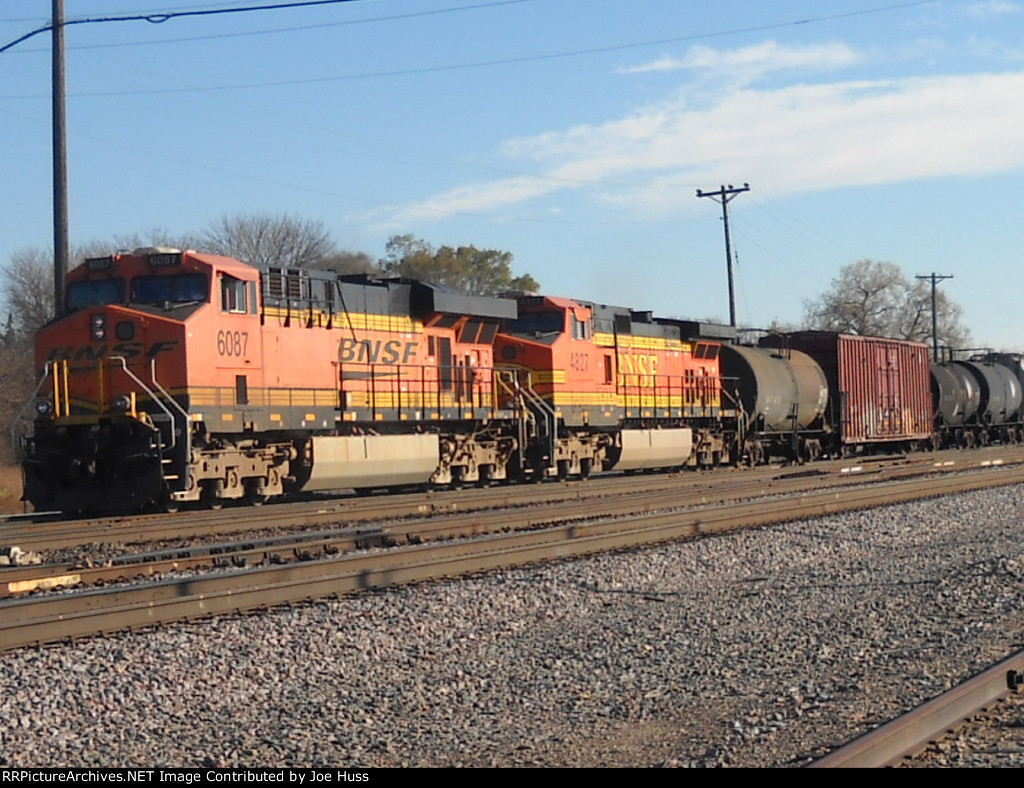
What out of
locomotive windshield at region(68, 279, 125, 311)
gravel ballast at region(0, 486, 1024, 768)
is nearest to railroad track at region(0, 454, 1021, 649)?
gravel ballast at region(0, 486, 1024, 768)

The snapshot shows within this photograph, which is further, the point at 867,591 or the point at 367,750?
the point at 867,591

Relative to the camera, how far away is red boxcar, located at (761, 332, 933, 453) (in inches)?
1342

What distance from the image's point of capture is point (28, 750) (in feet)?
20.2

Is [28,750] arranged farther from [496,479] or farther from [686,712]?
[496,479]

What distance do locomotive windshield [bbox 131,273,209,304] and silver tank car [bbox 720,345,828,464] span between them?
16340mm

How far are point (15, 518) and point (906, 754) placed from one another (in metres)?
15.9

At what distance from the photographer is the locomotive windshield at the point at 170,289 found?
57.4ft

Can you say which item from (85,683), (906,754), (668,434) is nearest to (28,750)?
(85,683)

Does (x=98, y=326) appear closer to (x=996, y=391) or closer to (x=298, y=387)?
(x=298, y=387)

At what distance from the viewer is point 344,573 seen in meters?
11.1

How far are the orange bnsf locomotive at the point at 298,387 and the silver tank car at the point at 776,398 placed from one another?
14.4ft

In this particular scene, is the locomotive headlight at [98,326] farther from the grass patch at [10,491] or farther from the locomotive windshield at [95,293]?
the grass patch at [10,491]

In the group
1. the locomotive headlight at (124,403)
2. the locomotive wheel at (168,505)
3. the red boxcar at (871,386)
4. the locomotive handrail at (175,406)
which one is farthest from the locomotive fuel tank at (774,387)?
the locomotive headlight at (124,403)

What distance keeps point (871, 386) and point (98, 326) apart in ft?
77.6
